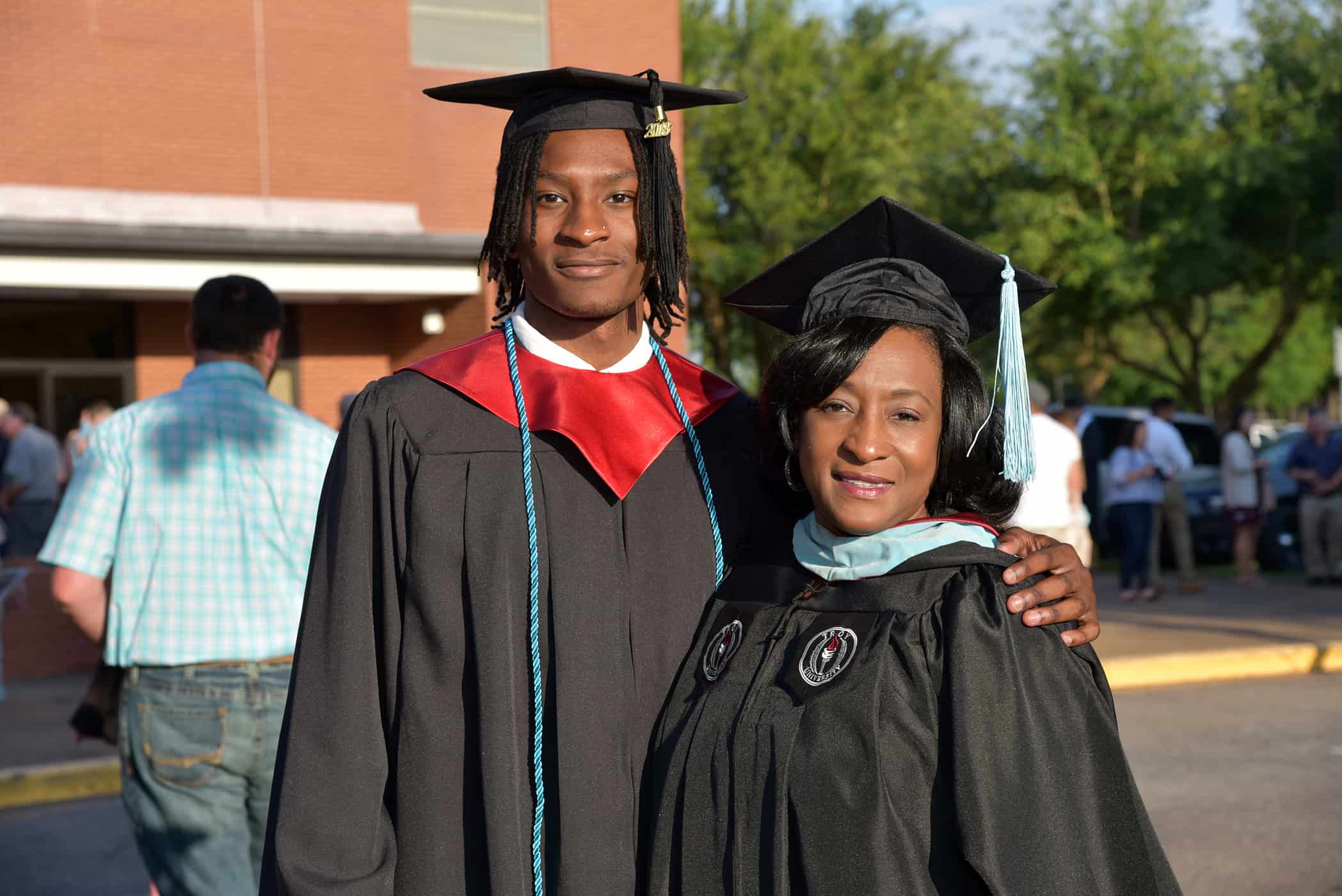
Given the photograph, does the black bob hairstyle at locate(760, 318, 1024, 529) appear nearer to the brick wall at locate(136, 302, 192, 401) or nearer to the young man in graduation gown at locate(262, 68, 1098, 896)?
the young man in graduation gown at locate(262, 68, 1098, 896)

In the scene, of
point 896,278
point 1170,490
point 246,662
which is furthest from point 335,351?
point 896,278

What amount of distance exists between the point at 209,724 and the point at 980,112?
18685 mm

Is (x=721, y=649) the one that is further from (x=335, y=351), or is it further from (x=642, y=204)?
(x=335, y=351)

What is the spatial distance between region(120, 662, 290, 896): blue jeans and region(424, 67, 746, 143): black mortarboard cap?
1.79m

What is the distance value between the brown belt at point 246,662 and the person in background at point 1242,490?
11.1 m

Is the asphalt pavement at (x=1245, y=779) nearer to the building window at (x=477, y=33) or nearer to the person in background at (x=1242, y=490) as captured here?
the person in background at (x=1242, y=490)

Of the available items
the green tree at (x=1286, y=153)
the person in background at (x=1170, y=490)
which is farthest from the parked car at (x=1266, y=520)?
the green tree at (x=1286, y=153)

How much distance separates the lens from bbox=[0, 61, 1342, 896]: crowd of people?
6.65ft

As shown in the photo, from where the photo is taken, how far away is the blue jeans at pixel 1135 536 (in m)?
11.8

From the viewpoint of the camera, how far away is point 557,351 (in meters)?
2.48

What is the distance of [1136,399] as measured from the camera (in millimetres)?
38188

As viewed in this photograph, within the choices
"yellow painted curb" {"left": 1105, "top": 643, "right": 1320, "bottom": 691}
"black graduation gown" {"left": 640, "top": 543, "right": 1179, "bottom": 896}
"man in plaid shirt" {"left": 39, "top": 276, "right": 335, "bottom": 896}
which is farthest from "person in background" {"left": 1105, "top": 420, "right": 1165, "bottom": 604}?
"black graduation gown" {"left": 640, "top": 543, "right": 1179, "bottom": 896}

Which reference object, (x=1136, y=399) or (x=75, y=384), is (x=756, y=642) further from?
(x=1136, y=399)

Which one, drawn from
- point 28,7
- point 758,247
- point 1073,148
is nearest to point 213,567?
point 28,7
